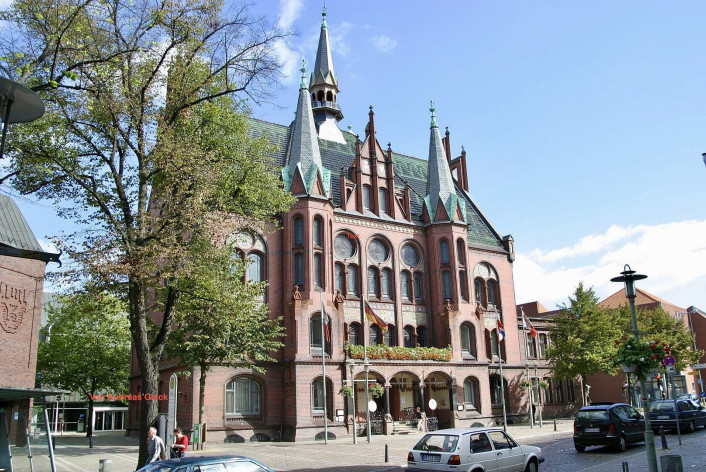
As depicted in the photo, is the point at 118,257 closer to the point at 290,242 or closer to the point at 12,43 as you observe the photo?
the point at 12,43

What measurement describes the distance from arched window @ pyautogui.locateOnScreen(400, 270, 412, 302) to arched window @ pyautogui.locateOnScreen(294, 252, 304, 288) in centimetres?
851

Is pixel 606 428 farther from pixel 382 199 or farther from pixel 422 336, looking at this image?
pixel 382 199

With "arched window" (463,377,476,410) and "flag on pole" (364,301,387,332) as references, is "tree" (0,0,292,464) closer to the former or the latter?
"flag on pole" (364,301,387,332)

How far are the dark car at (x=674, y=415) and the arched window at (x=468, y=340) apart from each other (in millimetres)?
14683

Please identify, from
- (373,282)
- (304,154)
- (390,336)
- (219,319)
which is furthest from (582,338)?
(219,319)

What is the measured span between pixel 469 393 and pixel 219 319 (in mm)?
25275

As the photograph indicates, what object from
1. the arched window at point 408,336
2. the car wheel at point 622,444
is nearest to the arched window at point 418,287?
the arched window at point 408,336

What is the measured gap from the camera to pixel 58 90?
51.4ft

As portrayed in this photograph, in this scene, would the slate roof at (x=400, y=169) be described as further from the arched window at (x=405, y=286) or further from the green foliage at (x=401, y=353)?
the green foliage at (x=401, y=353)

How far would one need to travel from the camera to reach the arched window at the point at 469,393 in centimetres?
4038

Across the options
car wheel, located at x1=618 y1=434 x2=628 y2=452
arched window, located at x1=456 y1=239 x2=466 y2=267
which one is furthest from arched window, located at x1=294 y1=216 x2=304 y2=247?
car wheel, located at x1=618 y1=434 x2=628 y2=452

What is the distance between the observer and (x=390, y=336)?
131 feet

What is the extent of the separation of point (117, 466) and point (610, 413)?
1834 centimetres

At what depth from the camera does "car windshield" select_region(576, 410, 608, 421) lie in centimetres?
2128
